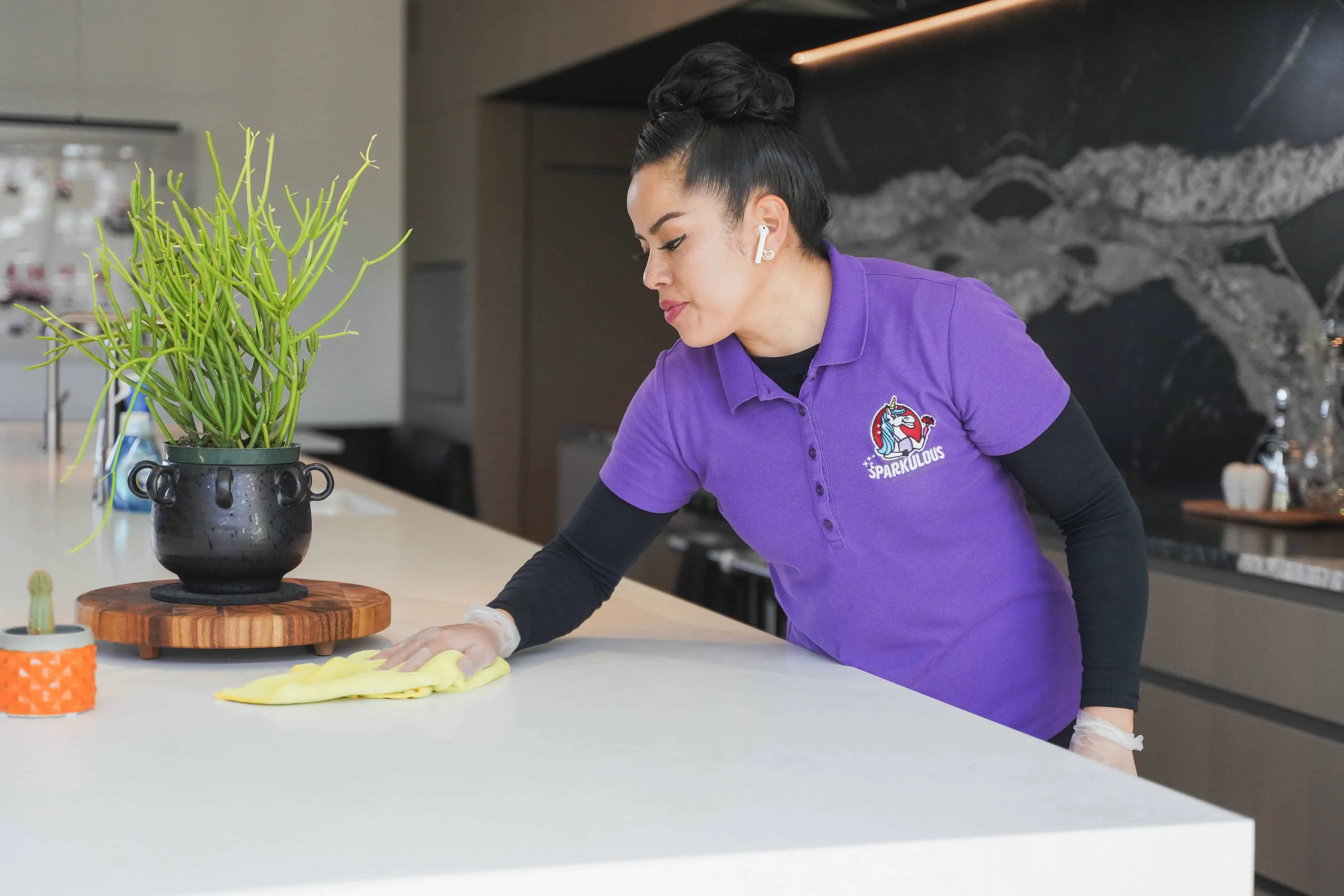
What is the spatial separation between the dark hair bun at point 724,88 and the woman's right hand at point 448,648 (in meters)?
0.55

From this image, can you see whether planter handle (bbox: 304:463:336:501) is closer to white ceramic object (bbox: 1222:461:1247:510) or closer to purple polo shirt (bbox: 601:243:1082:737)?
purple polo shirt (bbox: 601:243:1082:737)

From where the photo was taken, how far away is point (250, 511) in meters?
1.20

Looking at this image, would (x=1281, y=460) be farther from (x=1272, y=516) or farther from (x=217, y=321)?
(x=217, y=321)

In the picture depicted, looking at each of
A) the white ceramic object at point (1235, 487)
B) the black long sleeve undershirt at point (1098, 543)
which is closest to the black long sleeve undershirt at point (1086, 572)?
the black long sleeve undershirt at point (1098, 543)

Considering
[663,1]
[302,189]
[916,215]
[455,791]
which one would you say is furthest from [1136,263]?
[302,189]

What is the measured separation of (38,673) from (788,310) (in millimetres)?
782

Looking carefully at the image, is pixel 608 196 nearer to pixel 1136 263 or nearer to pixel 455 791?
pixel 1136 263

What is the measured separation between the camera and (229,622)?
118 cm

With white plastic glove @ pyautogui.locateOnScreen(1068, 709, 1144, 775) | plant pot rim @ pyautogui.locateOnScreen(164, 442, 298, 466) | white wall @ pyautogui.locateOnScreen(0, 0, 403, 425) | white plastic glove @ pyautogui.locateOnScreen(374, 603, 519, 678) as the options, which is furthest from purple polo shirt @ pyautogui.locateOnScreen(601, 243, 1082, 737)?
white wall @ pyautogui.locateOnScreen(0, 0, 403, 425)

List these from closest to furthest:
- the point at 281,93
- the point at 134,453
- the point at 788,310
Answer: the point at 788,310, the point at 134,453, the point at 281,93

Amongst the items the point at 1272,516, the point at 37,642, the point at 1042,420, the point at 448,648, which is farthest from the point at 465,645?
the point at 1272,516

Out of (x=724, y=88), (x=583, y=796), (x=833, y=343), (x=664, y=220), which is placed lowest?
(x=583, y=796)

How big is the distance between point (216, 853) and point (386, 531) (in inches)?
55.3

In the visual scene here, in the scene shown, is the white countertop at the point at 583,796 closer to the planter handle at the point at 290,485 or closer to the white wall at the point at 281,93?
the planter handle at the point at 290,485
